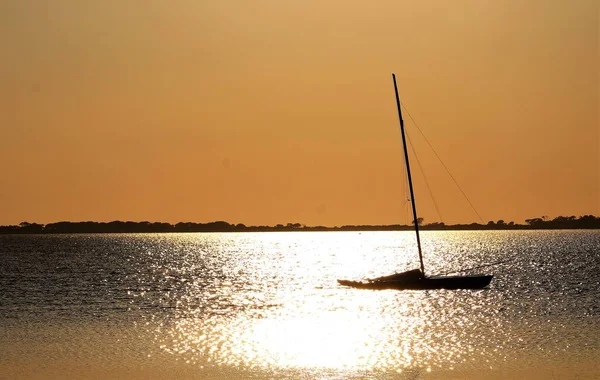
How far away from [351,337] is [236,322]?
12.6m

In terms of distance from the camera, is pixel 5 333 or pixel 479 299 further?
pixel 479 299

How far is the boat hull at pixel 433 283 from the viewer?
89.8 meters

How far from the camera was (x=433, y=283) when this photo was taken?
295ft

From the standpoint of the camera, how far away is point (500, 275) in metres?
132

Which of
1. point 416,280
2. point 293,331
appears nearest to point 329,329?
point 293,331

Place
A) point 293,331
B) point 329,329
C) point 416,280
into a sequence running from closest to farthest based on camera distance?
point 293,331
point 329,329
point 416,280

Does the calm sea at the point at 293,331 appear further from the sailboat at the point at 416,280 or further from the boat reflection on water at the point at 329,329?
the sailboat at the point at 416,280

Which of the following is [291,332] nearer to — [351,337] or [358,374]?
[351,337]

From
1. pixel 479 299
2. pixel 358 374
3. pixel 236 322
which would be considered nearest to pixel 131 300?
pixel 236 322

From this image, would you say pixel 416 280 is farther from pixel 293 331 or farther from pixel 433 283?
pixel 293 331

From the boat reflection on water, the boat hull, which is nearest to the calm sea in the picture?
the boat reflection on water

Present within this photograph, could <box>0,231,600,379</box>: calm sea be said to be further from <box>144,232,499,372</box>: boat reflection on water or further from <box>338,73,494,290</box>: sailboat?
<box>338,73,494,290</box>: sailboat

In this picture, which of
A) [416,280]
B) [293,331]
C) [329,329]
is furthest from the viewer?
[416,280]

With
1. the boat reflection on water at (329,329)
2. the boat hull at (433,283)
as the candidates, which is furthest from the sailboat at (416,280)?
the boat reflection on water at (329,329)
